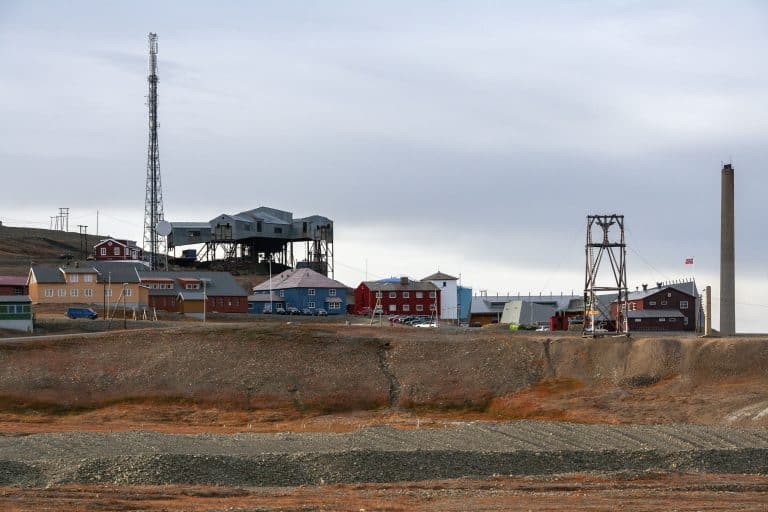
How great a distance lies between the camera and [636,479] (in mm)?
46250

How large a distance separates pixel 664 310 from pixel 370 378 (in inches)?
2031

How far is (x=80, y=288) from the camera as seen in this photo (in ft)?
367

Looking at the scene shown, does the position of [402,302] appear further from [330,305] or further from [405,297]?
[330,305]

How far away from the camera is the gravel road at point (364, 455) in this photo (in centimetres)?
4431

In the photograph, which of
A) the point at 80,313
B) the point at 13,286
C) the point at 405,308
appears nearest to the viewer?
the point at 80,313

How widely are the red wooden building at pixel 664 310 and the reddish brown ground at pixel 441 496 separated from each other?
69.4 metres

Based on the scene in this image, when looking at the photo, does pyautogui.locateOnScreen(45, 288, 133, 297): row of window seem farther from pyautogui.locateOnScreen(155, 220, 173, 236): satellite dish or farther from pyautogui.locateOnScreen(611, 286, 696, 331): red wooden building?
pyautogui.locateOnScreen(611, 286, 696, 331): red wooden building

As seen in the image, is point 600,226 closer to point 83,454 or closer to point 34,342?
point 34,342

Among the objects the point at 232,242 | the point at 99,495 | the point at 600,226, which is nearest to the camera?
the point at 99,495

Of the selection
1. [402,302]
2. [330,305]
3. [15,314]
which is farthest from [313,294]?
[15,314]

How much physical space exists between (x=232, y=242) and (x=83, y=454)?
10630 centimetres

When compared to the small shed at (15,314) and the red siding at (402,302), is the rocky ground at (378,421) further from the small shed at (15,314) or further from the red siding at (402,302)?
the red siding at (402,302)

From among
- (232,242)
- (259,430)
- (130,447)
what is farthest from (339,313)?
(130,447)

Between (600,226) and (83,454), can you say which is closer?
(83,454)
